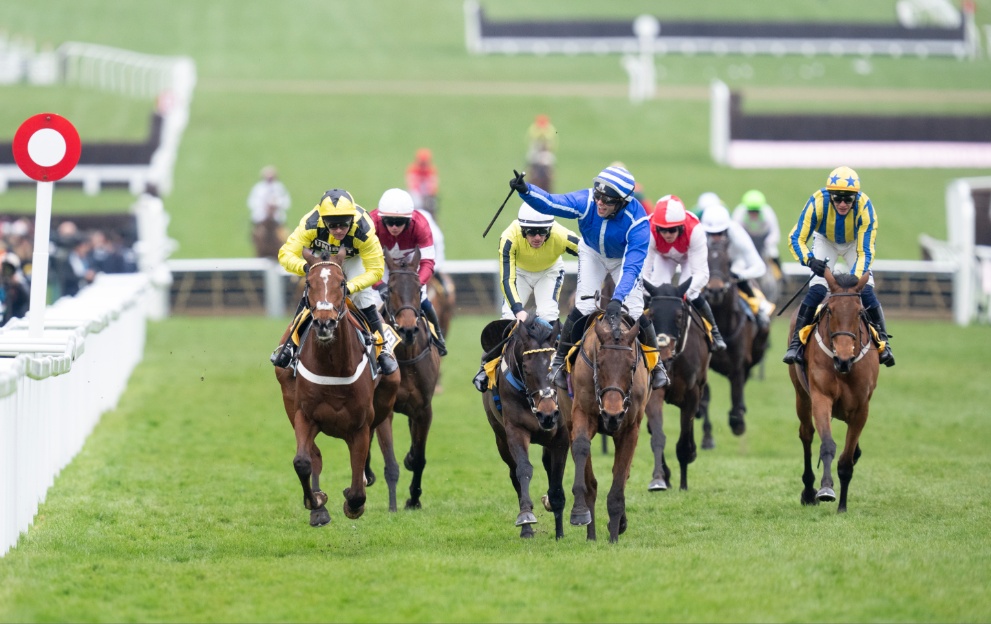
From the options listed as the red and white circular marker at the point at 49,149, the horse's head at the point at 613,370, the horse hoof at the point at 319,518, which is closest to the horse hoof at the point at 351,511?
the horse hoof at the point at 319,518

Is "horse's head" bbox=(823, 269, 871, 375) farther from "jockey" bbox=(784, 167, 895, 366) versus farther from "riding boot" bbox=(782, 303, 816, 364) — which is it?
"riding boot" bbox=(782, 303, 816, 364)

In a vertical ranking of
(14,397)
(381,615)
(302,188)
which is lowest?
(381,615)

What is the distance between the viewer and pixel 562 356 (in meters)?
10.4

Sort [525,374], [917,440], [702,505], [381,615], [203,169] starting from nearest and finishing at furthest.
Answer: [381,615] → [525,374] → [702,505] → [917,440] → [203,169]

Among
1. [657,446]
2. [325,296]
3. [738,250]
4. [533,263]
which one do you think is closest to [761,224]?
[738,250]

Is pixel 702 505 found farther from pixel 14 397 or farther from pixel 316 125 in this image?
pixel 316 125

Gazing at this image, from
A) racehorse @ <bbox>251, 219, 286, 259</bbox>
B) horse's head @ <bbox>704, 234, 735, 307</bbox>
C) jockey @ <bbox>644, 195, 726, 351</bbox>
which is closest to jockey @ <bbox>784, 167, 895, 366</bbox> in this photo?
jockey @ <bbox>644, 195, 726, 351</bbox>

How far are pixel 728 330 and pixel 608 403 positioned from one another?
5575 millimetres

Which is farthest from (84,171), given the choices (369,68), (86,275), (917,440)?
(917,440)

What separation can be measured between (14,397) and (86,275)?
12.7m

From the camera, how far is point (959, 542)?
9.77m

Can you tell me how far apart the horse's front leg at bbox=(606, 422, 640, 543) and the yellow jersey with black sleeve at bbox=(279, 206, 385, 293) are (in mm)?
1969

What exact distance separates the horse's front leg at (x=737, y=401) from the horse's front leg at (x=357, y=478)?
212 inches

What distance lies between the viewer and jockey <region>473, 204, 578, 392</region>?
1080cm
